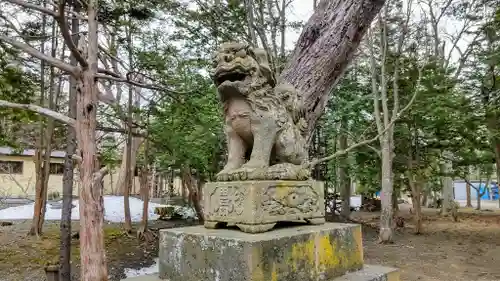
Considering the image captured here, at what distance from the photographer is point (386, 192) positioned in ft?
30.1

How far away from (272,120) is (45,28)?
8096 mm

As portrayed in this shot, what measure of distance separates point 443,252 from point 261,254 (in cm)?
795

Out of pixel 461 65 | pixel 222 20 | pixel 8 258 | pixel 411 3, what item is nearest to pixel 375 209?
pixel 461 65

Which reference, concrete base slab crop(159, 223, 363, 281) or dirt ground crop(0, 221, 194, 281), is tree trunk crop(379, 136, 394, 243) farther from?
concrete base slab crop(159, 223, 363, 281)

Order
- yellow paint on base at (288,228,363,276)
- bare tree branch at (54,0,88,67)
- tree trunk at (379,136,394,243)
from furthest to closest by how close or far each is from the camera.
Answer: tree trunk at (379,136,394,243), bare tree branch at (54,0,88,67), yellow paint on base at (288,228,363,276)

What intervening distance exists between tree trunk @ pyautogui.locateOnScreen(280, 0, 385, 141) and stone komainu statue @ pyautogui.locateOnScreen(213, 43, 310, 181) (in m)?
0.92

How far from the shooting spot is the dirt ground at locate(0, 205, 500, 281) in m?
6.60

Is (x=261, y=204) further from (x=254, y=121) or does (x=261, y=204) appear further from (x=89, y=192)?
(x=89, y=192)

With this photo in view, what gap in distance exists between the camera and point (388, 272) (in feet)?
7.81

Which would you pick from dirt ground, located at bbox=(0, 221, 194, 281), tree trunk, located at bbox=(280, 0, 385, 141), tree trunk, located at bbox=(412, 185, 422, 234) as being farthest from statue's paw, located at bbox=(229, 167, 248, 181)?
tree trunk, located at bbox=(412, 185, 422, 234)

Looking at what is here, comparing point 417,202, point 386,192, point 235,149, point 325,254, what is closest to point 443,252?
point 386,192

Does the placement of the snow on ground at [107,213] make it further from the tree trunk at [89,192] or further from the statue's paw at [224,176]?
the statue's paw at [224,176]

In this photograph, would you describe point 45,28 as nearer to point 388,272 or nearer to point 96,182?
point 96,182

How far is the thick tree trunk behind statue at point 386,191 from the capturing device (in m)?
9.02
